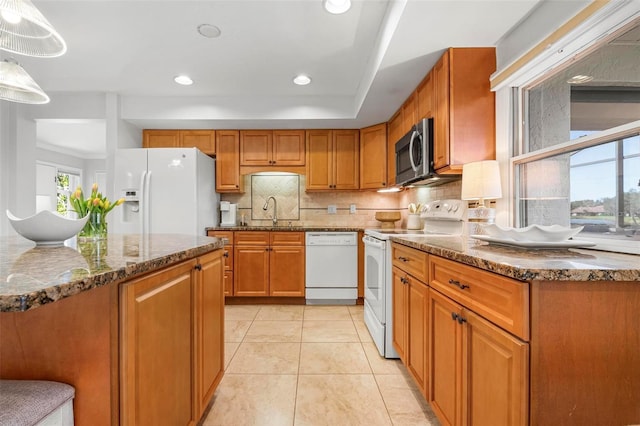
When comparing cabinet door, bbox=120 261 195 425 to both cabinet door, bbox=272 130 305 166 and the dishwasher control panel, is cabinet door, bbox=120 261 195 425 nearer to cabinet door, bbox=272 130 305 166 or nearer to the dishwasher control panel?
the dishwasher control panel

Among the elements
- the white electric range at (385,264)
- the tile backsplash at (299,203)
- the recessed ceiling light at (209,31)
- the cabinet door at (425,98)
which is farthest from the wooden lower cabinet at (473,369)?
the tile backsplash at (299,203)

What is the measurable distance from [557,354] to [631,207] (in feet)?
2.83

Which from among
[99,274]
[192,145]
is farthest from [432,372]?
[192,145]

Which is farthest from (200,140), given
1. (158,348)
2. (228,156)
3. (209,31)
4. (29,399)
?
(29,399)

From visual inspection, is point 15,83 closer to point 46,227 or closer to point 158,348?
point 46,227

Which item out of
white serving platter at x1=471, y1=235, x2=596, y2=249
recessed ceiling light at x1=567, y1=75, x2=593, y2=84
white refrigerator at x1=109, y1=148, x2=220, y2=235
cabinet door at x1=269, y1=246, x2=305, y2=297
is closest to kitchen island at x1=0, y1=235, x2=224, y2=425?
white serving platter at x1=471, y1=235, x2=596, y2=249

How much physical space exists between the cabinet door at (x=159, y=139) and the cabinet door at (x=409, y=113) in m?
2.78

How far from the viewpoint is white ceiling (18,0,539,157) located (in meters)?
1.83

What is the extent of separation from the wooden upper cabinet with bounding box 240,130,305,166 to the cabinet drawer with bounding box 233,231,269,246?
0.91 m

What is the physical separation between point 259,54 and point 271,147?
4.36 ft

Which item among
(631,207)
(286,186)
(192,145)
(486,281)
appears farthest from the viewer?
(286,186)

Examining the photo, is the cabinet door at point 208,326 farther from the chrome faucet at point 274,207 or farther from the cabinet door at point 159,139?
the cabinet door at point 159,139

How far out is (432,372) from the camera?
1.41 meters

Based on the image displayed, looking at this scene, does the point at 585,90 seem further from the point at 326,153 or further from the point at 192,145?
the point at 192,145
